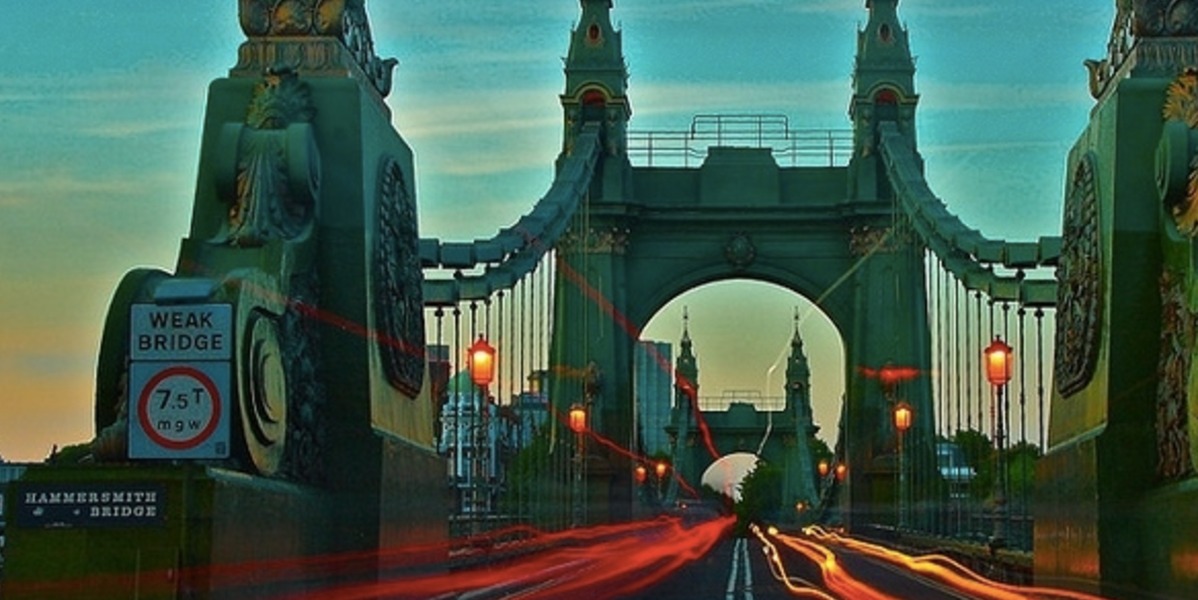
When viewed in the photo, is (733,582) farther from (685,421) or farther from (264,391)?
(685,421)

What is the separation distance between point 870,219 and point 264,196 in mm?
47205

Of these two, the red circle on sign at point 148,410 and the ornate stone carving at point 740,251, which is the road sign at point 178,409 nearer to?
the red circle on sign at point 148,410

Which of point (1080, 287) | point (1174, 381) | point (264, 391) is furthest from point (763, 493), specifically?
point (264, 391)

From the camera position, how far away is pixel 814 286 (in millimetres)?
64125

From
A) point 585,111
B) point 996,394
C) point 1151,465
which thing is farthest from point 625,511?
Answer: point 1151,465

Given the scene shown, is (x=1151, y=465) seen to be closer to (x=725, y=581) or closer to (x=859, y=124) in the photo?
(x=725, y=581)

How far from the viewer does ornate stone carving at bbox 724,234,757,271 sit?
6412 centimetres

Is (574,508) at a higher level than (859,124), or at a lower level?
lower

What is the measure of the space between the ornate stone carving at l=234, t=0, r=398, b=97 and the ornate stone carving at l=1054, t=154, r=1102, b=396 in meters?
6.49

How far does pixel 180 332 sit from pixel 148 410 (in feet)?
1.89

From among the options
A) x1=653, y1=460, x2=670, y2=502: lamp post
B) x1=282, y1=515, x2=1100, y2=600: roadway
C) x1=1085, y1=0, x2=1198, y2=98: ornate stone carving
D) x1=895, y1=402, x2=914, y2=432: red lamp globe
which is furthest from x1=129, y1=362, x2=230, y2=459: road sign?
x1=653, y1=460, x2=670, y2=502: lamp post

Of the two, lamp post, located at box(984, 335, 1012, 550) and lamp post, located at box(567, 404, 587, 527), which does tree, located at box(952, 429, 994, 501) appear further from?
lamp post, located at box(984, 335, 1012, 550)

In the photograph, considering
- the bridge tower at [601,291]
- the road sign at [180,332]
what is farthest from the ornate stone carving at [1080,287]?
the bridge tower at [601,291]

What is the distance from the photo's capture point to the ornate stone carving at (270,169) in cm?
1711
